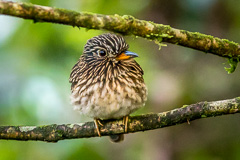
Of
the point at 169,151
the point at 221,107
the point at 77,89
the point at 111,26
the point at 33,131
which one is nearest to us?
the point at 111,26

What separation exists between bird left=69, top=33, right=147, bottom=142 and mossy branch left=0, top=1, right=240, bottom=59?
2.18 feet

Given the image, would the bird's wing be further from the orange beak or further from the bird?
the orange beak

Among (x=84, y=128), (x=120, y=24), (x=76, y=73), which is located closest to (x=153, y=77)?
(x=76, y=73)

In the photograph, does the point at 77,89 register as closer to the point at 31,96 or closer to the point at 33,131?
the point at 33,131

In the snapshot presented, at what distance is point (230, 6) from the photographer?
527 cm

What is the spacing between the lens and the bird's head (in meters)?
3.72

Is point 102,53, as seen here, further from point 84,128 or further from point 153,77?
point 153,77

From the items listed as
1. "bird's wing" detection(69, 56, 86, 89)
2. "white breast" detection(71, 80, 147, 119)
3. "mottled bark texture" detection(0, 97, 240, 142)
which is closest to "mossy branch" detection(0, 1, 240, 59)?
"mottled bark texture" detection(0, 97, 240, 142)

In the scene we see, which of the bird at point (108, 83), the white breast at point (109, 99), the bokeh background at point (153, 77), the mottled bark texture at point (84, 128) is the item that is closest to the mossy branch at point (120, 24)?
the mottled bark texture at point (84, 128)

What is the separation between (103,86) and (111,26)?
1.15 metres

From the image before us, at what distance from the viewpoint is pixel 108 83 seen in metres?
3.79

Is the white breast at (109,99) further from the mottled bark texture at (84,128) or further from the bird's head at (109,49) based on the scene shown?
the bird's head at (109,49)

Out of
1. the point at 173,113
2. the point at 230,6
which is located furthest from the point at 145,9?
the point at 173,113

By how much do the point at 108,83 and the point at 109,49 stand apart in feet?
0.92
